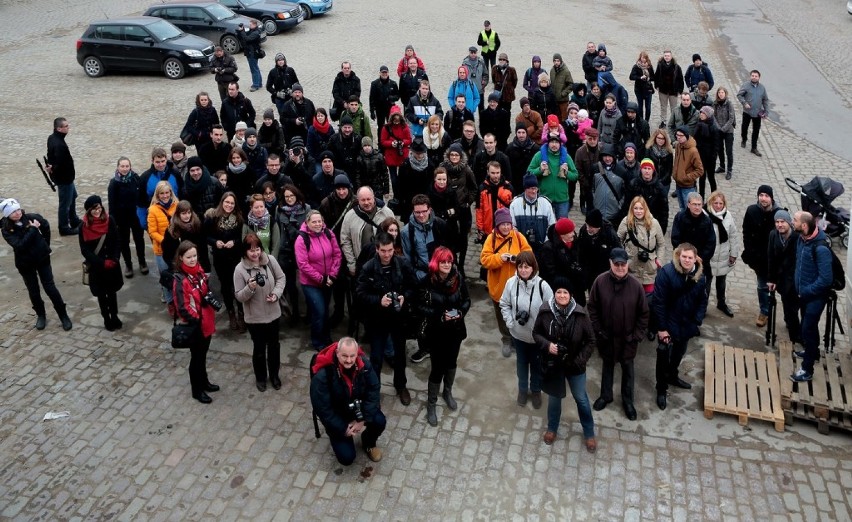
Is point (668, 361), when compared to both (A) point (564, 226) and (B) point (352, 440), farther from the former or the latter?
(B) point (352, 440)

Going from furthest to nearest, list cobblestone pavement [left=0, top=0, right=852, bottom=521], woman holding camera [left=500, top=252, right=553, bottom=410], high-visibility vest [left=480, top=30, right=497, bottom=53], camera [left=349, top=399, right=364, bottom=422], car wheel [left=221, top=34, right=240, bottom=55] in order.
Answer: car wheel [left=221, top=34, right=240, bottom=55], high-visibility vest [left=480, top=30, right=497, bottom=53], woman holding camera [left=500, top=252, right=553, bottom=410], camera [left=349, top=399, right=364, bottom=422], cobblestone pavement [left=0, top=0, right=852, bottom=521]

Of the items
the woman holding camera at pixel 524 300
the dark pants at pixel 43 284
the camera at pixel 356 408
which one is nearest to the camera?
the camera at pixel 356 408

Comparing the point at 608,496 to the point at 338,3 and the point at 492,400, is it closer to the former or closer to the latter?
the point at 492,400

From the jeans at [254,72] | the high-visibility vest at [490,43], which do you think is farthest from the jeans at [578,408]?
the jeans at [254,72]

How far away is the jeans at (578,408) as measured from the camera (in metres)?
7.01

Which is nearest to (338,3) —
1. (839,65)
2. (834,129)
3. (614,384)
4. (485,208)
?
(839,65)

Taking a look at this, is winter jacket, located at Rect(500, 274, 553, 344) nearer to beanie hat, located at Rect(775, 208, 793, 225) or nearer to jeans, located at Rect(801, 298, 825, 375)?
jeans, located at Rect(801, 298, 825, 375)

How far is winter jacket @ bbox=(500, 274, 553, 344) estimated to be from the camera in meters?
7.41

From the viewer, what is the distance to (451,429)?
7.49 meters

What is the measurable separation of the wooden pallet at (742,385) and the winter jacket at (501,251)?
7.38 feet

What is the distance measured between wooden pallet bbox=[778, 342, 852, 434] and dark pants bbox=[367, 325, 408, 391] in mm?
3650

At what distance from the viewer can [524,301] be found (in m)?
7.42

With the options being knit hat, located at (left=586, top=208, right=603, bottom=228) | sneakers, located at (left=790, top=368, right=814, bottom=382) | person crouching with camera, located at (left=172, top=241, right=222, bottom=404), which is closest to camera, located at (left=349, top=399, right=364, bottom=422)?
person crouching with camera, located at (left=172, top=241, right=222, bottom=404)

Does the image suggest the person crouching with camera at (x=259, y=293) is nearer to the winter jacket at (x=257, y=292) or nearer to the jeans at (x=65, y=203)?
the winter jacket at (x=257, y=292)
